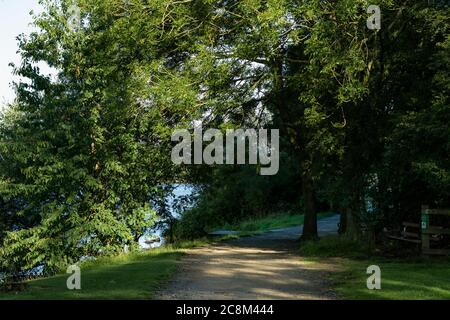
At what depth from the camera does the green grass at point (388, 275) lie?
1093 cm

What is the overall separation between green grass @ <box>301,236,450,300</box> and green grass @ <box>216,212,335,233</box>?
862 inches

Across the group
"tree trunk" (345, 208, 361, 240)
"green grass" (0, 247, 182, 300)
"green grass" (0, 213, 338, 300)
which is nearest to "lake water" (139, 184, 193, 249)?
"green grass" (0, 213, 338, 300)

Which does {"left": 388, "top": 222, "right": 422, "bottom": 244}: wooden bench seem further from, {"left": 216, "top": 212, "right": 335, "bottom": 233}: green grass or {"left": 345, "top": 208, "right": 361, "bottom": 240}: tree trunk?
{"left": 216, "top": 212, "right": 335, "bottom": 233}: green grass

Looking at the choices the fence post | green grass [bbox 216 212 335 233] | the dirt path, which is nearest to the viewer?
the dirt path

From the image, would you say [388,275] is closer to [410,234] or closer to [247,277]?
[247,277]

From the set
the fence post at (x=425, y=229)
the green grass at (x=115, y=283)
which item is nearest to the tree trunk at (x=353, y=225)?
the fence post at (x=425, y=229)

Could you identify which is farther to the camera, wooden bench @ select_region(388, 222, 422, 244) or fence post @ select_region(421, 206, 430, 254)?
wooden bench @ select_region(388, 222, 422, 244)

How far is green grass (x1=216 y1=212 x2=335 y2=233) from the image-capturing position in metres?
42.0

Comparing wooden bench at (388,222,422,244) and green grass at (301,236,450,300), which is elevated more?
wooden bench at (388,222,422,244)

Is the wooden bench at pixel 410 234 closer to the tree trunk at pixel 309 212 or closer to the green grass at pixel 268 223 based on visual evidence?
the tree trunk at pixel 309 212

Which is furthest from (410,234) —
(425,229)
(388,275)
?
(388,275)

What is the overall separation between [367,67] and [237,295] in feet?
31.1

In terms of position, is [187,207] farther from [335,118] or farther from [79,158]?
[335,118]
